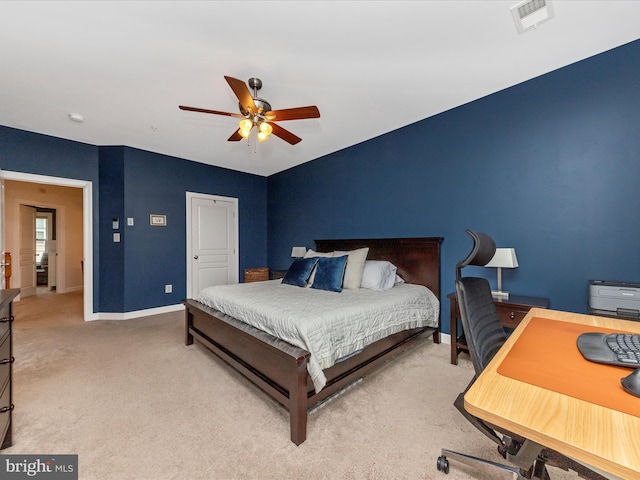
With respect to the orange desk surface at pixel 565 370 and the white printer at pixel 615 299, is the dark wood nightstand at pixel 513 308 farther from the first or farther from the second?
the orange desk surface at pixel 565 370

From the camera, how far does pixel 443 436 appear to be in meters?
1.67

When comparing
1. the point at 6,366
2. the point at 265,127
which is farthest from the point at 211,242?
the point at 6,366

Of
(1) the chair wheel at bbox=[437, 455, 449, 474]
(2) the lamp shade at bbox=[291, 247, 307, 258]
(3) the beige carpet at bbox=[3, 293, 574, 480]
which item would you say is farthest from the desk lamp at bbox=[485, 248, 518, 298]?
(2) the lamp shade at bbox=[291, 247, 307, 258]

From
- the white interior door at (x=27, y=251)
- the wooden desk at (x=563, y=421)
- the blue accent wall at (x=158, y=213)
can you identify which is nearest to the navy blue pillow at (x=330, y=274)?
the wooden desk at (x=563, y=421)

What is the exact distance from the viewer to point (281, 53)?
217 centimetres

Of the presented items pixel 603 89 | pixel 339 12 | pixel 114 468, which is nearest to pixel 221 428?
pixel 114 468

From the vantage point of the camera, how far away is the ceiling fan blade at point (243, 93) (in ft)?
6.41

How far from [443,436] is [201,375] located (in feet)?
6.38

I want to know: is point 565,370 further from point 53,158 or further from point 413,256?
point 53,158

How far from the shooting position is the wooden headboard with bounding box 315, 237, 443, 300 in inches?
127

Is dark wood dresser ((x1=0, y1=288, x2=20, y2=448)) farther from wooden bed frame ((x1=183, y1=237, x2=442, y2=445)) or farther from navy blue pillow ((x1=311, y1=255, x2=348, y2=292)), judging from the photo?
navy blue pillow ((x1=311, y1=255, x2=348, y2=292))

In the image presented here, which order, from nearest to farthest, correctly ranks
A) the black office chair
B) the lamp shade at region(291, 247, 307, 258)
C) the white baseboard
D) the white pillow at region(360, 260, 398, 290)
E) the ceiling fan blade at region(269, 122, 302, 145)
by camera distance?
the black office chair, the ceiling fan blade at region(269, 122, 302, 145), the white pillow at region(360, 260, 398, 290), the white baseboard, the lamp shade at region(291, 247, 307, 258)

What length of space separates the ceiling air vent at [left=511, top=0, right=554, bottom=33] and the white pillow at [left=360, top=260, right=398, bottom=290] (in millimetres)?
2370

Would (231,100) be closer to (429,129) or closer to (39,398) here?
(429,129)
